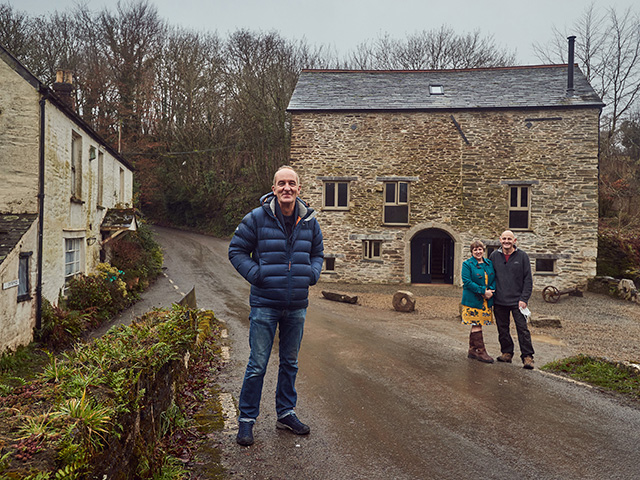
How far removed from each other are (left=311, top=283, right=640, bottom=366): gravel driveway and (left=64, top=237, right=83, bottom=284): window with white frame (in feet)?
25.7

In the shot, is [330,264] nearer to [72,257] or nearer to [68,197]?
[72,257]

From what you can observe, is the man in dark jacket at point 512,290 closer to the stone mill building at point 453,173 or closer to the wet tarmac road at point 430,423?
the wet tarmac road at point 430,423

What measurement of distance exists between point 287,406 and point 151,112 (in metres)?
34.9

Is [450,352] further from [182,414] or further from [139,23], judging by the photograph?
[139,23]

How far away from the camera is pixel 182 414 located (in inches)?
168

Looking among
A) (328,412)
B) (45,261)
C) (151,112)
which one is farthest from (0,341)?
(151,112)

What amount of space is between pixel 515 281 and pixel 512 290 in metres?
0.14

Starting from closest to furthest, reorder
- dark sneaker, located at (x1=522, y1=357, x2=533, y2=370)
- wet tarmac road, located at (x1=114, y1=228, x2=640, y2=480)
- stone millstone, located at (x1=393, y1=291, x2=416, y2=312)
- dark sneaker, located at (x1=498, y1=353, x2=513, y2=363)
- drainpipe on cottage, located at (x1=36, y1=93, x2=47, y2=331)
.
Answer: wet tarmac road, located at (x1=114, y1=228, x2=640, y2=480), dark sneaker, located at (x1=522, y1=357, x2=533, y2=370), dark sneaker, located at (x1=498, y1=353, x2=513, y2=363), drainpipe on cottage, located at (x1=36, y1=93, x2=47, y2=331), stone millstone, located at (x1=393, y1=291, x2=416, y2=312)

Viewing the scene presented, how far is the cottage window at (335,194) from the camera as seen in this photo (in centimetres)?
2052

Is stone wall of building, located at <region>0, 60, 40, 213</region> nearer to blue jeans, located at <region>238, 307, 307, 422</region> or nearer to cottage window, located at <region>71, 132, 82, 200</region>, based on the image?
cottage window, located at <region>71, 132, 82, 200</region>

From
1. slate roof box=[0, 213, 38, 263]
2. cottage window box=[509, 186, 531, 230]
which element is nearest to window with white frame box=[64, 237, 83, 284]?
slate roof box=[0, 213, 38, 263]

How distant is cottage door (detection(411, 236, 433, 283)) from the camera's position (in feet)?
67.7

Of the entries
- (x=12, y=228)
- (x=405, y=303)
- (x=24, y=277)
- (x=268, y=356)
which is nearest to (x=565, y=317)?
(x=405, y=303)

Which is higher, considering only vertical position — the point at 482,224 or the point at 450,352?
the point at 482,224
